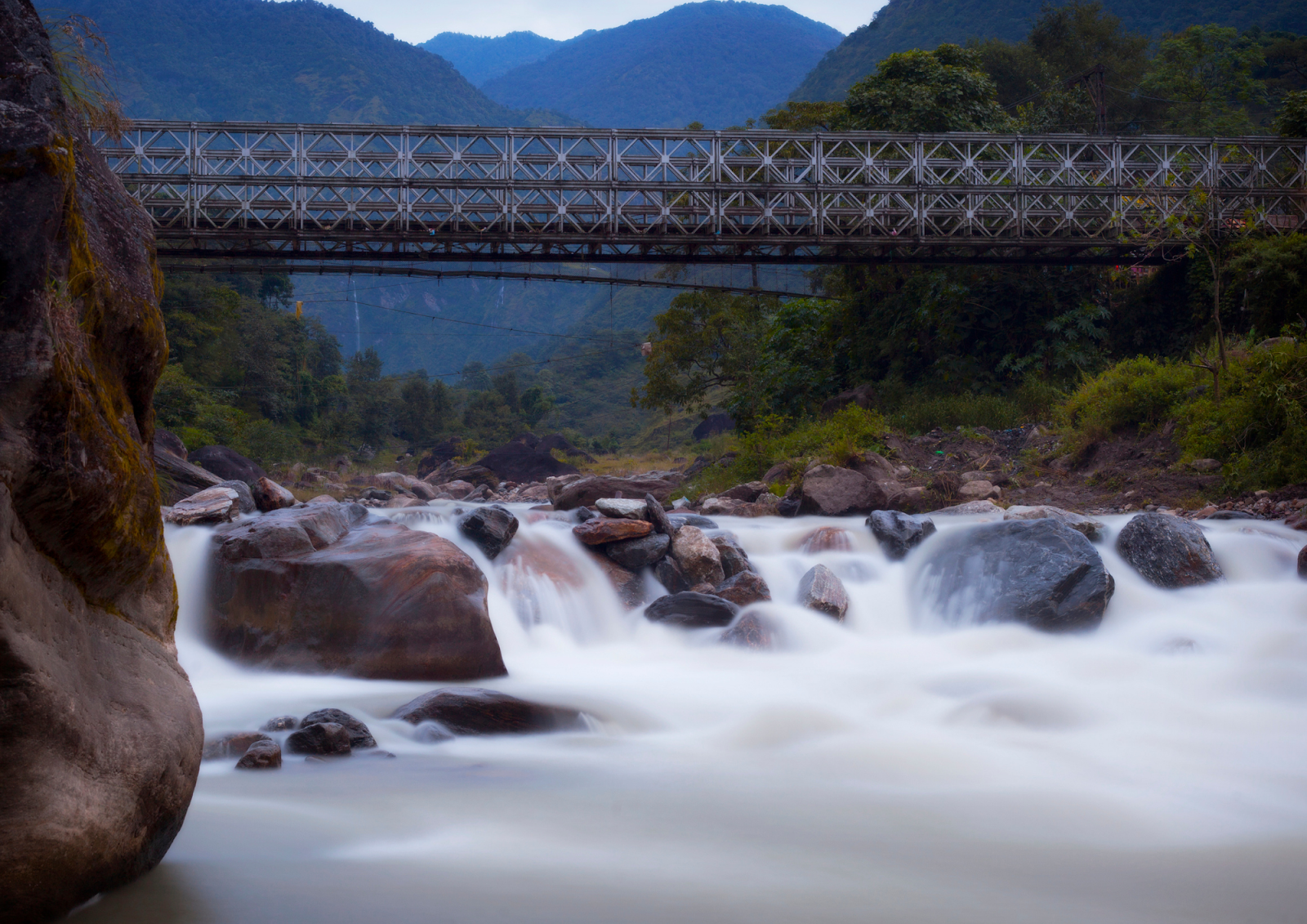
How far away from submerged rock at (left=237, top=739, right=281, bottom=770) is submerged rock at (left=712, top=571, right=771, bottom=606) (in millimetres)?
5403

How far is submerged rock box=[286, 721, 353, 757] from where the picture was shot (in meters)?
5.26

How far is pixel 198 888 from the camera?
3.33 meters

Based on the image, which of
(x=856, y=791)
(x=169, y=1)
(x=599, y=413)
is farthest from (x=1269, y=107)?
(x=169, y=1)

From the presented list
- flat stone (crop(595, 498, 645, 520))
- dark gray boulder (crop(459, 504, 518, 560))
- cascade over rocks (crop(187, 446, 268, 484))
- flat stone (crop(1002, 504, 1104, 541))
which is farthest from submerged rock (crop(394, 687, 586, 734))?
cascade over rocks (crop(187, 446, 268, 484))

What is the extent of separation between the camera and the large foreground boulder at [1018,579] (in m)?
8.45

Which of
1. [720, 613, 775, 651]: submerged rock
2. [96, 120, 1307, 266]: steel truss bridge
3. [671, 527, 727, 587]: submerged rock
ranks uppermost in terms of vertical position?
[96, 120, 1307, 266]: steel truss bridge

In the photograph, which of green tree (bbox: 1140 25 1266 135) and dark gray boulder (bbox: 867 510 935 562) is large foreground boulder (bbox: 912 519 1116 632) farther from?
green tree (bbox: 1140 25 1266 135)

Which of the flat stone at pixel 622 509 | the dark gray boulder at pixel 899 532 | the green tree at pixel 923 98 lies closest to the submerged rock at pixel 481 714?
the flat stone at pixel 622 509

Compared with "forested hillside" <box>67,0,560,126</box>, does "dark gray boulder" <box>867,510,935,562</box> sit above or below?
below

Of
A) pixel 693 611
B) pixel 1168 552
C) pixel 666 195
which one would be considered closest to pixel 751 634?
pixel 693 611

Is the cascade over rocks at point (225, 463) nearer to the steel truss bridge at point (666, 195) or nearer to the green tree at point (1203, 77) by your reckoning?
the steel truss bridge at point (666, 195)

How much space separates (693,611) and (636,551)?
1.50m

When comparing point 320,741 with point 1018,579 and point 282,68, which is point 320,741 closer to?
point 1018,579

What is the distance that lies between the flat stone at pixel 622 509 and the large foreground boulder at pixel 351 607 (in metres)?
3.21
